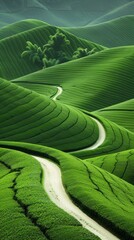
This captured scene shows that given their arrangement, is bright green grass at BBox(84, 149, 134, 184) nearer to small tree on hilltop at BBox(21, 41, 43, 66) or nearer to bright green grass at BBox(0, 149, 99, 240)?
bright green grass at BBox(0, 149, 99, 240)

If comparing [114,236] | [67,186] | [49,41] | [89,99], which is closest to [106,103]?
[89,99]

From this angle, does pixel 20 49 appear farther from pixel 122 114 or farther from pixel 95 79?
pixel 122 114

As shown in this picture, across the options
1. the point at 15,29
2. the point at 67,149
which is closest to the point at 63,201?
the point at 67,149

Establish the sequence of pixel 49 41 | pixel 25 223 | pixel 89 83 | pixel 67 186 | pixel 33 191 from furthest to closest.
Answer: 1. pixel 49 41
2. pixel 89 83
3. pixel 67 186
4. pixel 33 191
5. pixel 25 223

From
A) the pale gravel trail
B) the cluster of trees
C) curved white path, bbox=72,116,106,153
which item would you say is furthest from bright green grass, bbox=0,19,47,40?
the pale gravel trail

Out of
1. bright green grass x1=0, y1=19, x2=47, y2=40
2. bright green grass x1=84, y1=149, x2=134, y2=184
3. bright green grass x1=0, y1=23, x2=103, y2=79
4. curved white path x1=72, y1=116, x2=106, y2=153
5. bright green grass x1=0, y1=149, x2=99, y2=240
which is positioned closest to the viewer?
bright green grass x1=0, y1=149, x2=99, y2=240

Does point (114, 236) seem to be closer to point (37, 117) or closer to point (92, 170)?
point (92, 170)

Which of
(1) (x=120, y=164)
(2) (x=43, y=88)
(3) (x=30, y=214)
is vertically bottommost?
(2) (x=43, y=88)
